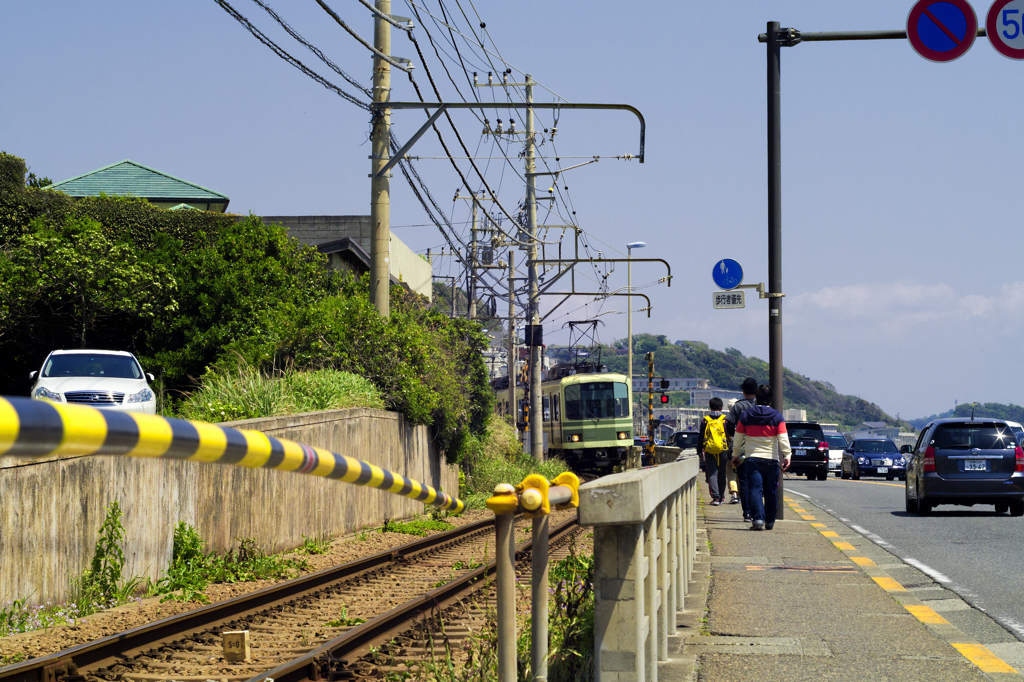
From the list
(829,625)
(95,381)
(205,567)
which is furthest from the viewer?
(95,381)

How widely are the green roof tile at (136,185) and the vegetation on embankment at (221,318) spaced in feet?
39.0

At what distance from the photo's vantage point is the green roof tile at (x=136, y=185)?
39469 millimetres

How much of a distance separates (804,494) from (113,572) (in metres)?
17.0

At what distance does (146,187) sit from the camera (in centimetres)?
4012

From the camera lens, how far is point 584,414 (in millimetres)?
36406

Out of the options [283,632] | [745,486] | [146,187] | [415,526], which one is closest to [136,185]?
[146,187]

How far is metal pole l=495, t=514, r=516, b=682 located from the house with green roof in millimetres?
36714

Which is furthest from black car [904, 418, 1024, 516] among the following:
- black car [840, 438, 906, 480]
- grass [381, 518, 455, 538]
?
black car [840, 438, 906, 480]

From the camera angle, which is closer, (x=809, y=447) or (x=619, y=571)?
(x=619, y=571)

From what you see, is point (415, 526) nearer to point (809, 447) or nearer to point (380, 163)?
point (380, 163)

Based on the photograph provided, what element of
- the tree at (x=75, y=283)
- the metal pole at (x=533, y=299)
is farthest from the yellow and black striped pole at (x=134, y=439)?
the metal pole at (x=533, y=299)

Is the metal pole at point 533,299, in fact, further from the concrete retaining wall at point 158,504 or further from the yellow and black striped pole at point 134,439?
the yellow and black striped pole at point 134,439

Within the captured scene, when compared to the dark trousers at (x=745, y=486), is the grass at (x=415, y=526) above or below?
below

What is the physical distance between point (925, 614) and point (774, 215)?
9122 mm
